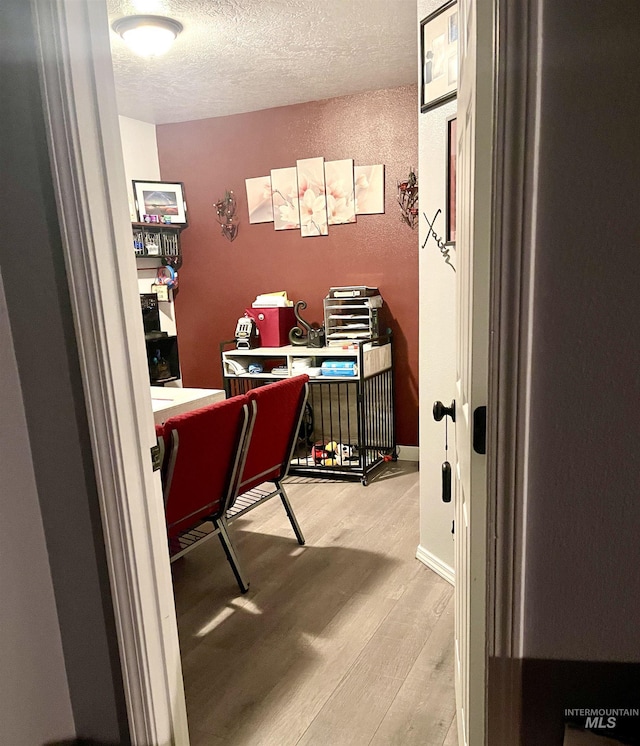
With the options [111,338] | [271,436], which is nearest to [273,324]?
[271,436]

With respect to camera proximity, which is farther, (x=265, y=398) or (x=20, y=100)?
(x=265, y=398)

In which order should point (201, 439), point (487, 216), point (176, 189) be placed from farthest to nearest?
point (176, 189)
point (201, 439)
point (487, 216)

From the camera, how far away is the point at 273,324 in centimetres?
420

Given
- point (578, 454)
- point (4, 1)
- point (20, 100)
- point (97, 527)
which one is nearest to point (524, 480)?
point (578, 454)

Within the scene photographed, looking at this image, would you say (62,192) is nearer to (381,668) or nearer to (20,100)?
(20,100)

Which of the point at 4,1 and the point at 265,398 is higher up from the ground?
the point at 4,1

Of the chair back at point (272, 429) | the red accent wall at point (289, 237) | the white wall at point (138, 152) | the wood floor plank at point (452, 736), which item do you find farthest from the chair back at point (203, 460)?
the white wall at point (138, 152)

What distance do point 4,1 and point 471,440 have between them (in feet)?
4.08

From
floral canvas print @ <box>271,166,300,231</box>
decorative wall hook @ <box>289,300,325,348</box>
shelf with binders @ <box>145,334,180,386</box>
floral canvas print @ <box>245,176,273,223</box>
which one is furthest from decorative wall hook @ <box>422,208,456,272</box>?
shelf with binders @ <box>145,334,180,386</box>

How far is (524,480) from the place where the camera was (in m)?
0.83

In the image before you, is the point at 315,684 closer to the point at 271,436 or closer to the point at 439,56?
the point at 271,436

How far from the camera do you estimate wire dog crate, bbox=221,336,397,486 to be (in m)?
3.75

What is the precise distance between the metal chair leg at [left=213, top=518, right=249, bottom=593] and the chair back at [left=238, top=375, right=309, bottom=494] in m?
0.19

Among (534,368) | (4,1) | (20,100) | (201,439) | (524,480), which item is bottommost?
(201,439)
